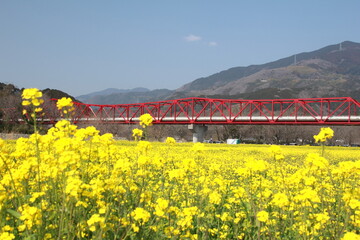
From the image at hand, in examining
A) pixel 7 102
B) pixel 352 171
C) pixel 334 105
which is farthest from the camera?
pixel 334 105

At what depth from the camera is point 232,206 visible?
205 inches

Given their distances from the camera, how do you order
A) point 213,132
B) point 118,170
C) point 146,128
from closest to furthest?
1. point 118,170
2. point 146,128
3. point 213,132

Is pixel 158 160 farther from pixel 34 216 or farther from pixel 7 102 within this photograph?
pixel 7 102

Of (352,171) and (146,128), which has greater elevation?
(146,128)

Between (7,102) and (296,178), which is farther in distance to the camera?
(7,102)

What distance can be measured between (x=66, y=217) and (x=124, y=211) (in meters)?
0.62

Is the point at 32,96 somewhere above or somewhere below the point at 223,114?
above

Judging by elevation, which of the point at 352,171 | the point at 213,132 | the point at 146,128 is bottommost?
the point at 213,132

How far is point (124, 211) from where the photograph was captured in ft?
11.0

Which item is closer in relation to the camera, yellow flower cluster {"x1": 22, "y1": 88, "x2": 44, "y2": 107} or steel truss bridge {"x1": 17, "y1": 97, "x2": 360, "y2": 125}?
yellow flower cluster {"x1": 22, "y1": 88, "x2": 44, "y2": 107}

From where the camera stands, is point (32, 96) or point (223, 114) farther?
point (223, 114)

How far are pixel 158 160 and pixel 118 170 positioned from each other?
1.37m

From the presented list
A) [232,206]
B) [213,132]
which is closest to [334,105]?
[213,132]

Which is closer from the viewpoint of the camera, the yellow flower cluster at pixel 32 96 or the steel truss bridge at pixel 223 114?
the yellow flower cluster at pixel 32 96
